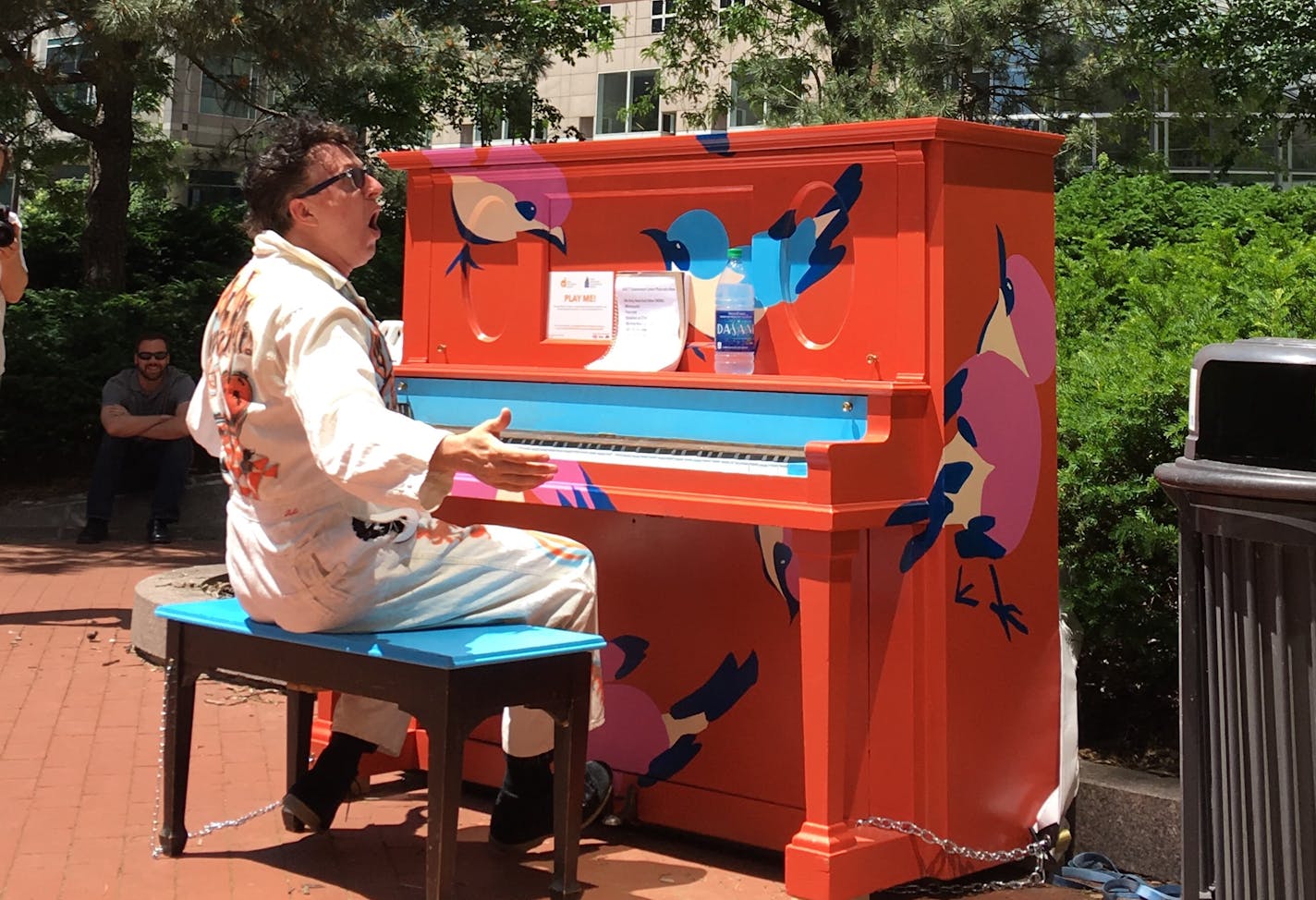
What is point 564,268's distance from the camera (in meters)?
4.89

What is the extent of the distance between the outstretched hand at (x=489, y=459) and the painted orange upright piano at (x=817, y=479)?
69cm

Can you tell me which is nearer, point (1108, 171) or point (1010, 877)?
point (1010, 877)

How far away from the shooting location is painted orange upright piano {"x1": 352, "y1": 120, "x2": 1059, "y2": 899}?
397 cm

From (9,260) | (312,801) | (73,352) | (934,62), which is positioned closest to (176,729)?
(312,801)

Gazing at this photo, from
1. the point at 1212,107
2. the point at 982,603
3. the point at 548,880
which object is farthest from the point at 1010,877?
the point at 1212,107

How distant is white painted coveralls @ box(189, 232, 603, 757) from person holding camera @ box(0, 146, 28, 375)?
2.78 m

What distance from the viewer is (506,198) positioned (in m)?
4.97

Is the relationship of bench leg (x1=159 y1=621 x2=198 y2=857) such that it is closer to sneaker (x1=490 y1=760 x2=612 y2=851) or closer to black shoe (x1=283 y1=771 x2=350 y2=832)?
black shoe (x1=283 y1=771 x2=350 y2=832)

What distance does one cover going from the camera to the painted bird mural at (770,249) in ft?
14.0

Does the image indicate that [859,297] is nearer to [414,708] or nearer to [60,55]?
[414,708]

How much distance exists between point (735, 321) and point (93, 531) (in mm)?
7022

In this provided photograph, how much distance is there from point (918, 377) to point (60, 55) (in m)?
10.7

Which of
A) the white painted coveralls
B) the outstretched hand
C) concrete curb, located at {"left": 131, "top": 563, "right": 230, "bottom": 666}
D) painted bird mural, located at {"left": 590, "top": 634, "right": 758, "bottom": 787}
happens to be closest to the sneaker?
the white painted coveralls

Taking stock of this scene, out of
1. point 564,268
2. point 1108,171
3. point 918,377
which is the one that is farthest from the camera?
point 1108,171
